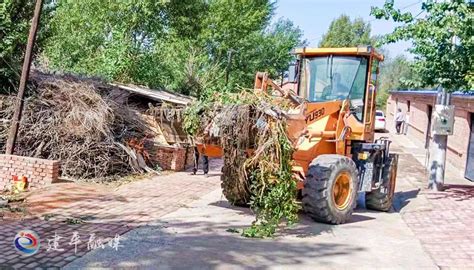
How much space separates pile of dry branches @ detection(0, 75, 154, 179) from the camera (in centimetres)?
1072

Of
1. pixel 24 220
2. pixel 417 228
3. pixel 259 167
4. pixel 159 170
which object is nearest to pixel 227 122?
pixel 259 167

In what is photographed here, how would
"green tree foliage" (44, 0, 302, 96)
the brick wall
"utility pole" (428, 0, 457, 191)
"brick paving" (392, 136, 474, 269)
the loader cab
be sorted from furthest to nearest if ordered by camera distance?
"green tree foliage" (44, 0, 302, 96) < "utility pole" (428, 0, 457, 191) < the brick wall < the loader cab < "brick paving" (392, 136, 474, 269)

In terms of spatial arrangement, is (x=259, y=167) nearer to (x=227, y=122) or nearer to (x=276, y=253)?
(x=227, y=122)

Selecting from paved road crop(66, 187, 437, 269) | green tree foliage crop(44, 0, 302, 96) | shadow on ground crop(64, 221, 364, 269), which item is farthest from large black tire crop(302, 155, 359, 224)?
green tree foliage crop(44, 0, 302, 96)

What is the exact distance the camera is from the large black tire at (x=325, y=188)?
7.26 meters

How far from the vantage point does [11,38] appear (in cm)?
1148

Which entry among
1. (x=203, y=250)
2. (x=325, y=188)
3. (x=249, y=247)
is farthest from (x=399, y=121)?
(x=203, y=250)

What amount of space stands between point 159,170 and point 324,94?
5.20m

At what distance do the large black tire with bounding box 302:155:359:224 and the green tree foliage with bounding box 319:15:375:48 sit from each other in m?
47.7

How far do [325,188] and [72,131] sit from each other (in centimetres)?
616

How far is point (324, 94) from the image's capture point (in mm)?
8789

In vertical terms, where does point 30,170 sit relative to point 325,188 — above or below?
below

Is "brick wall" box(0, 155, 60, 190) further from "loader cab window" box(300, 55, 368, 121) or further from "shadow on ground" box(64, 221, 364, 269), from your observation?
"loader cab window" box(300, 55, 368, 121)

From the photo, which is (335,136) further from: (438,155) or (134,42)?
(134,42)
